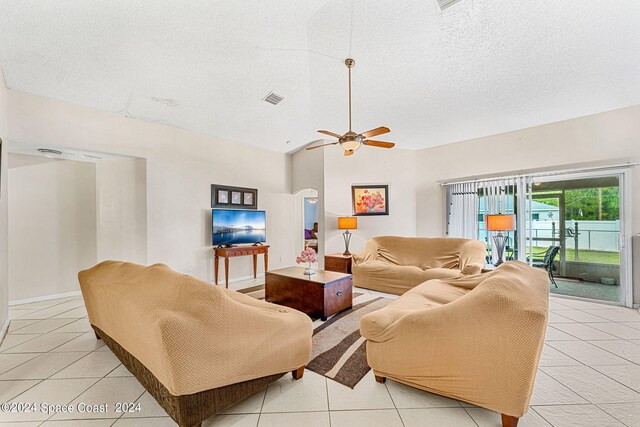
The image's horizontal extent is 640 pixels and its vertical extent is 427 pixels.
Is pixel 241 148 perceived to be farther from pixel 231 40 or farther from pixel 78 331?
pixel 78 331

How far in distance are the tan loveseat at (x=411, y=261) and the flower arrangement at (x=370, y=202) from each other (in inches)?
34.3

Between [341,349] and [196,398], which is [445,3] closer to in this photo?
[341,349]

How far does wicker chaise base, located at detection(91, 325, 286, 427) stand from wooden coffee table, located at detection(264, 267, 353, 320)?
1.31 m

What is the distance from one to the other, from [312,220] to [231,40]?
330 inches

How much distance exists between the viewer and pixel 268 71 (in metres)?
3.27

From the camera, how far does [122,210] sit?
13.9 feet

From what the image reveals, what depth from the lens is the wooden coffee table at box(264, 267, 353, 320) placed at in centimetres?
311

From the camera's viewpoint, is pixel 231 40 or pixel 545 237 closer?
pixel 231 40

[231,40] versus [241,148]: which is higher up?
[231,40]

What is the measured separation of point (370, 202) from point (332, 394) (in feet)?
13.8

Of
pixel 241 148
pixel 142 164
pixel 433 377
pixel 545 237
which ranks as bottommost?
pixel 433 377

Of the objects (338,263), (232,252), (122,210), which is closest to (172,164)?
(122,210)

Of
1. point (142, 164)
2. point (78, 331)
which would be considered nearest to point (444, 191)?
point (142, 164)

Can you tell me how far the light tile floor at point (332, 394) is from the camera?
1.60 metres
